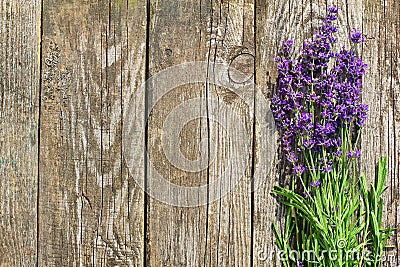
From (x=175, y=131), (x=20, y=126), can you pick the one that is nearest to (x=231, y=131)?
(x=175, y=131)

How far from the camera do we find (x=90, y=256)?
7.99 ft

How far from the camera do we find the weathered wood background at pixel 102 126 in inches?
95.2

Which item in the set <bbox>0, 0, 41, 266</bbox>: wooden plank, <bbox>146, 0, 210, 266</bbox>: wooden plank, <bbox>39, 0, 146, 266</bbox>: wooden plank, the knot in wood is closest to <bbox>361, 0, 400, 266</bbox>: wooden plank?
the knot in wood

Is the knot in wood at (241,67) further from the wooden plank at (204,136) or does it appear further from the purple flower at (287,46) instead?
the purple flower at (287,46)

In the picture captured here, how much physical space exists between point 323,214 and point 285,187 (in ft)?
0.69

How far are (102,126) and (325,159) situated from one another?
96 centimetres

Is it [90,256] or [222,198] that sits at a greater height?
[222,198]

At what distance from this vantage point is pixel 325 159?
7.70 feet

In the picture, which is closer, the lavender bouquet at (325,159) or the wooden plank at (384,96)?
the lavender bouquet at (325,159)

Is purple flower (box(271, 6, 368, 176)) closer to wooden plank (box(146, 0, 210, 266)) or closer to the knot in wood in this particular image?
the knot in wood

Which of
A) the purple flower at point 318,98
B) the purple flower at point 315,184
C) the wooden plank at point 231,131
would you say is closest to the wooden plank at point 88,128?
the wooden plank at point 231,131

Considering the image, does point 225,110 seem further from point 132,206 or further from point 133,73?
point 132,206

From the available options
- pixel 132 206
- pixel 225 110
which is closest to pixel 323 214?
pixel 225 110

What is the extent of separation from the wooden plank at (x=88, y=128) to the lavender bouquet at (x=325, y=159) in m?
0.64
